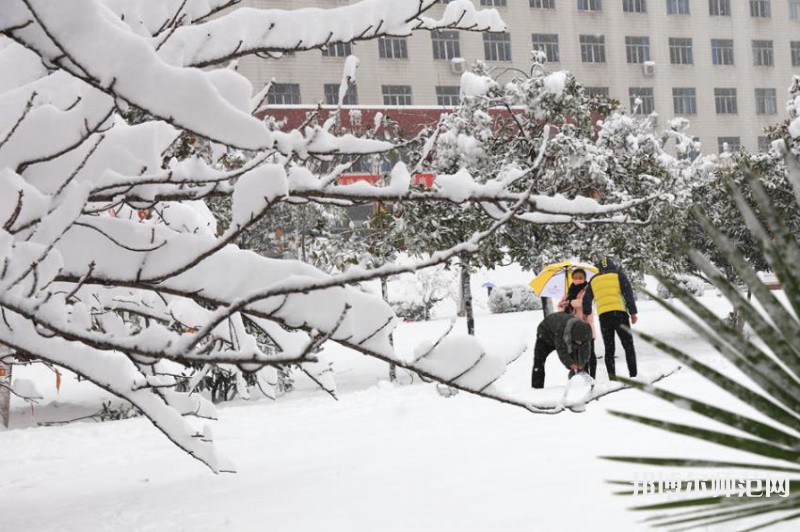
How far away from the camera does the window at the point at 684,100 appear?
4803cm

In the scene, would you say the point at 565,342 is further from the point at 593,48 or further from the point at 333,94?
the point at 593,48

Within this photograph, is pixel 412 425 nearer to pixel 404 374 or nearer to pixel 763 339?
pixel 763 339

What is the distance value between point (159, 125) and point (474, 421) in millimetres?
3827

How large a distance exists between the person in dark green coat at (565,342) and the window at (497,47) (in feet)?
121

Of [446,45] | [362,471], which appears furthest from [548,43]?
[362,471]

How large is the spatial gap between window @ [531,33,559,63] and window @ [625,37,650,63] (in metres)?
4.73

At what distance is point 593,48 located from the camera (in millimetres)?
46312

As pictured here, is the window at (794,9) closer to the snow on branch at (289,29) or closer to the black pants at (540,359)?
the black pants at (540,359)

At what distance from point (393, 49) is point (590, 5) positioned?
12.5 meters

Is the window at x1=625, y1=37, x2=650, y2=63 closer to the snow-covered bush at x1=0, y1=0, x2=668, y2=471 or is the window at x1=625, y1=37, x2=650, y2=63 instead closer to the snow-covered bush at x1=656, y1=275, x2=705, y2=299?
the snow-covered bush at x1=656, y1=275, x2=705, y2=299

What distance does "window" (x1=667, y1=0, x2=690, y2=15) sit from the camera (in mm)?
48188

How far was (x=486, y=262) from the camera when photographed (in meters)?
12.4

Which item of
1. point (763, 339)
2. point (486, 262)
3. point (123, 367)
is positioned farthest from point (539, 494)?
point (486, 262)

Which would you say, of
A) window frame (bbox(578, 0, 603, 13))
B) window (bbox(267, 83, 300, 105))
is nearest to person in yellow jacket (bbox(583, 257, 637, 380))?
window (bbox(267, 83, 300, 105))
